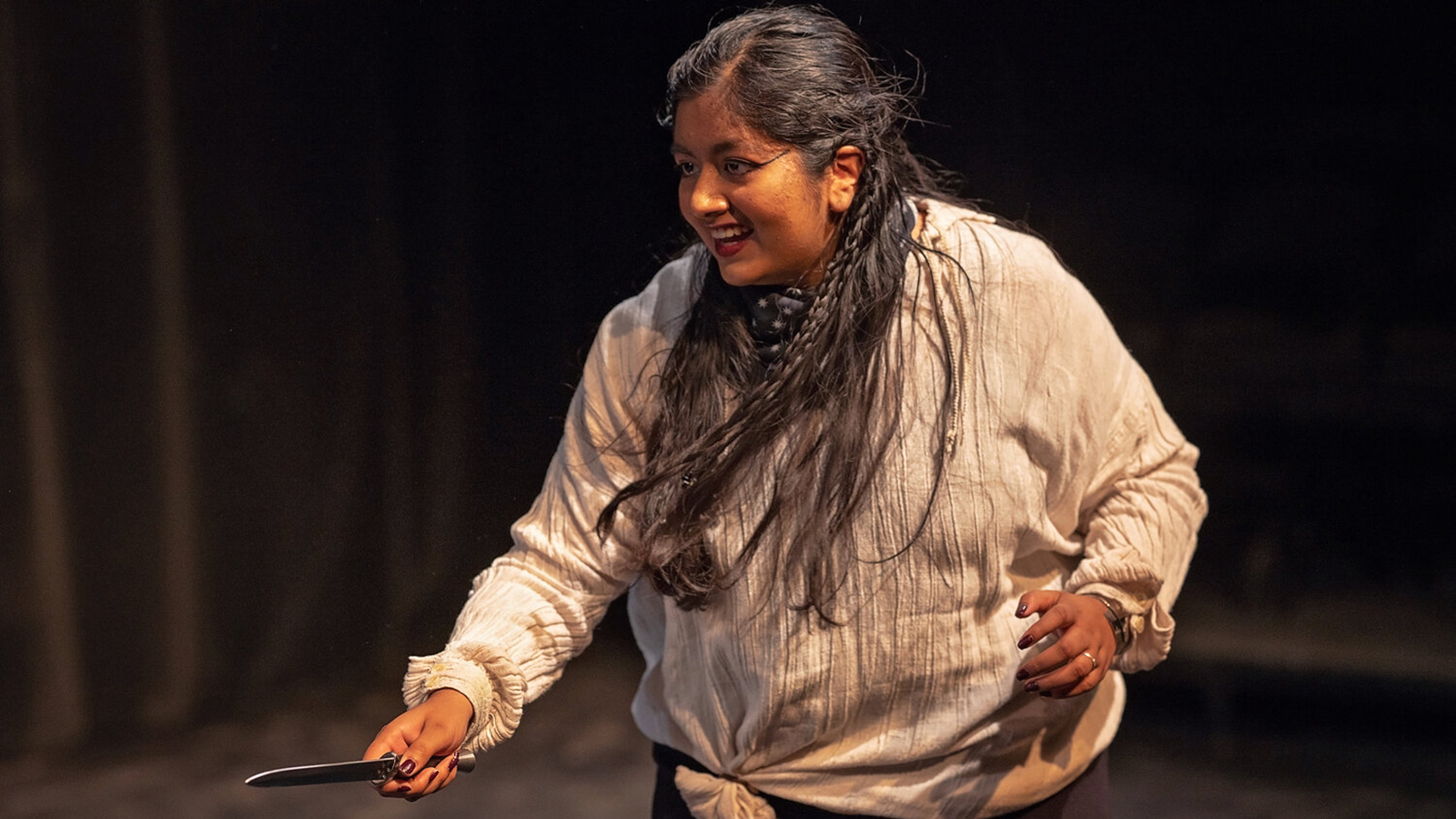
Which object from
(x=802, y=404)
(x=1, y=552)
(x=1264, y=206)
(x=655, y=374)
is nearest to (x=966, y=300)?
(x=802, y=404)

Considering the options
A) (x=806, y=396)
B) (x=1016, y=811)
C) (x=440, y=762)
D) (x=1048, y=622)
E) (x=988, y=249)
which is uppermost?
(x=988, y=249)

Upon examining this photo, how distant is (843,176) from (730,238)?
0.11 meters

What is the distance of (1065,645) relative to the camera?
102 cm

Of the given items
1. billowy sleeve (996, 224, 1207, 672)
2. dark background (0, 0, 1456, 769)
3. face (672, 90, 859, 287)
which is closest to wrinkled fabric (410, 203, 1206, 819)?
billowy sleeve (996, 224, 1207, 672)

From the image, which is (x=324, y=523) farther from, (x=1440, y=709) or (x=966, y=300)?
(x=1440, y=709)

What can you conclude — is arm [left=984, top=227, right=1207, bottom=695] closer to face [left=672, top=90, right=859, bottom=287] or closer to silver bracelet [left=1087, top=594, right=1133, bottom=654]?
silver bracelet [left=1087, top=594, right=1133, bottom=654]

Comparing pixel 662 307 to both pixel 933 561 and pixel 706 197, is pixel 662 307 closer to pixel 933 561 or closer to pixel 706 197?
pixel 706 197

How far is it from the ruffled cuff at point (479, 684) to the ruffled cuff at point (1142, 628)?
0.48 meters

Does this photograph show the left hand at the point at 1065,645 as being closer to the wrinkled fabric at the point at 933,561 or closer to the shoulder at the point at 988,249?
the wrinkled fabric at the point at 933,561

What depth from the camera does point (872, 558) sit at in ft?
3.75

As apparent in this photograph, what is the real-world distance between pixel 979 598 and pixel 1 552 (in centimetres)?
116

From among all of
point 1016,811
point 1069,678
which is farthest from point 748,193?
point 1016,811

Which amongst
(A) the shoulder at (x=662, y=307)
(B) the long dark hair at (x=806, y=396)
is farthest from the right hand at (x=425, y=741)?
(A) the shoulder at (x=662, y=307)

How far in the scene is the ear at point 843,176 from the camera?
3.64 ft
